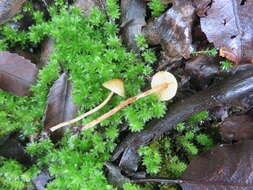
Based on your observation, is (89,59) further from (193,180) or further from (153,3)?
(193,180)

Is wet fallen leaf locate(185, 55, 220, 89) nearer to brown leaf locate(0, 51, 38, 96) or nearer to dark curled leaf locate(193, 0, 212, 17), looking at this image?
dark curled leaf locate(193, 0, 212, 17)

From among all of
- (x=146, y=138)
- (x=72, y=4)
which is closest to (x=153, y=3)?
(x=72, y=4)

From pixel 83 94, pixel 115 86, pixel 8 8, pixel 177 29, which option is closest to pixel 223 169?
pixel 115 86

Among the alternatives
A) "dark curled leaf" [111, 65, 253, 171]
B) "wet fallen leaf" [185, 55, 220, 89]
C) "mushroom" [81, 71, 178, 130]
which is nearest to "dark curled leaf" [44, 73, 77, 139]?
"mushroom" [81, 71, 178, 130]

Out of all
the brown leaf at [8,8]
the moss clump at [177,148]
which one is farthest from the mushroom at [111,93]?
the brown leaf at [8,8]

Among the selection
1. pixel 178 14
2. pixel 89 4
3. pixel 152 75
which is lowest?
pixel 152 75

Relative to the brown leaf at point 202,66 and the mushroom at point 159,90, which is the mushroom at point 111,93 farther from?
the brown leaf at point 202,66

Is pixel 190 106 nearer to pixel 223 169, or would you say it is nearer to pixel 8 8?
pixel 223 169
